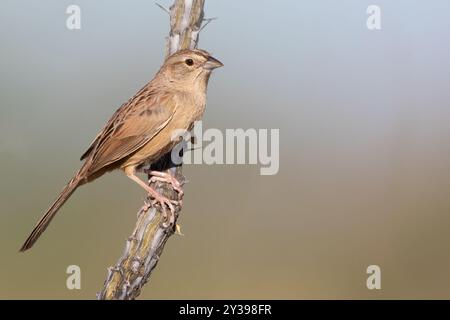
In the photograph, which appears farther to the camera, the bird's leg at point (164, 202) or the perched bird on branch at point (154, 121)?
the perched bird on branch at point (154, 121)

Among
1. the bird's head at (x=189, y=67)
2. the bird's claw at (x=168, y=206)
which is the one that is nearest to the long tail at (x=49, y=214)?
the bird's claw at (x=168, y=206)

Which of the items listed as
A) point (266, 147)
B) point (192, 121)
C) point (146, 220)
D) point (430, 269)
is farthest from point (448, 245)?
point (146, 220)

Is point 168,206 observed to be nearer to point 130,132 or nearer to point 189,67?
point 130,132

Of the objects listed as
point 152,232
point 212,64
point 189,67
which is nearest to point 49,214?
point 152,232

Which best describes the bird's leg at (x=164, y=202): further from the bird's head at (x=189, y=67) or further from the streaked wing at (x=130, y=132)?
the bird's head at (x=189, y=67)

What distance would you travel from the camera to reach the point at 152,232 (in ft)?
17.6

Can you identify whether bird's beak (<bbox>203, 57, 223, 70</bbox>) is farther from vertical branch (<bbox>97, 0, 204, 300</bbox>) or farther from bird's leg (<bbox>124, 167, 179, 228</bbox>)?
bird's leg (<bbox>124, 167, 179, 228</bbox>)

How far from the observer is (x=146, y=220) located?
5480mm

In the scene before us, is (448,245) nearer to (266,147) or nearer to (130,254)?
(266,147)

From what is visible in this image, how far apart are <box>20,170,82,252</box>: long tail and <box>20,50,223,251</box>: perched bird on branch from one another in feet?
0.04

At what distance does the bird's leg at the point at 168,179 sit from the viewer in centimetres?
595

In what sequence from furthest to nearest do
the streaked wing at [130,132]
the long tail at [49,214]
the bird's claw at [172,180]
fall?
the streaked wing at [130,132] → the bird's claw at [172,180] → the long tail at [49,214]

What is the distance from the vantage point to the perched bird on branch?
6.06m

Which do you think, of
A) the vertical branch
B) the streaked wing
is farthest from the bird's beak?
the streaked wing
